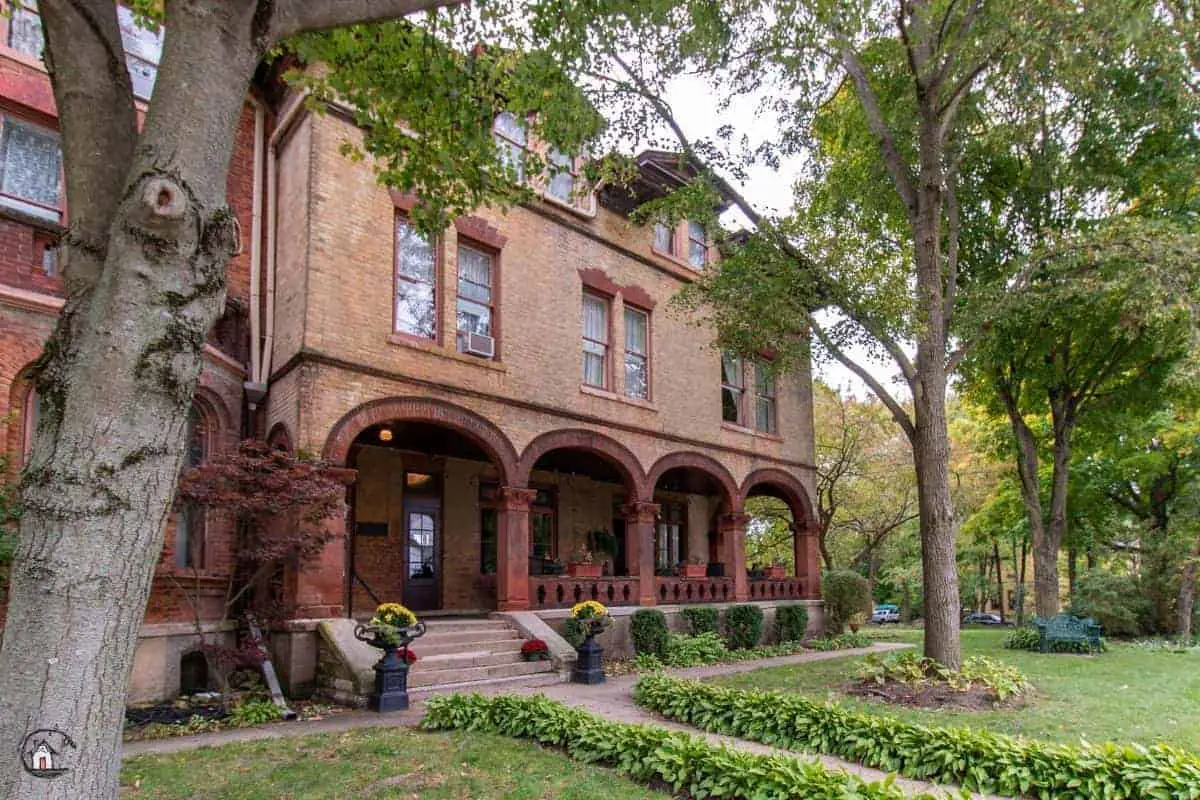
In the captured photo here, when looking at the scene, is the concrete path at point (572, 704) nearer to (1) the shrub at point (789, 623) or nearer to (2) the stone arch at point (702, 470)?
(2) the stone arch at point (702, 470)

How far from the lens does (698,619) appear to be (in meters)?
15.8

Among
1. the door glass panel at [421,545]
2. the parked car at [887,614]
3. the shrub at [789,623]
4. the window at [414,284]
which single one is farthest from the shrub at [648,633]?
the parked car at [887,614]

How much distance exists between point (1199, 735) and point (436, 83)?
945 centimetres

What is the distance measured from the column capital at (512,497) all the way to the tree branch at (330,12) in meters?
9.10

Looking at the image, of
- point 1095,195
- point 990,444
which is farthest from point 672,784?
point 990,444

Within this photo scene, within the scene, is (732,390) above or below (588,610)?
above

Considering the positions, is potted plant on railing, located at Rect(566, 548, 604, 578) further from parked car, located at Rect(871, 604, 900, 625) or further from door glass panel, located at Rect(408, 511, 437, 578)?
parked car, located at Rect(871, 604, 900, 625)

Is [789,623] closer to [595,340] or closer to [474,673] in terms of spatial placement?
[595,340]

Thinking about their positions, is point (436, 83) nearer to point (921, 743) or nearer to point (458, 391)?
point (458, 391)

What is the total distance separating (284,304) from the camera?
12102mm

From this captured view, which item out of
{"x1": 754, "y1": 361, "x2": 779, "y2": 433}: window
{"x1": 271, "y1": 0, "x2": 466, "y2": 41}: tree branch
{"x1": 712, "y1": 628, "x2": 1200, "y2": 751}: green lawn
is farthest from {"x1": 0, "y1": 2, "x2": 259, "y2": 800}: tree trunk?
{"x1": 754, "y1": 361, "x2": 779, "y2": 433}: window

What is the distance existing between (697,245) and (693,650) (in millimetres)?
9314

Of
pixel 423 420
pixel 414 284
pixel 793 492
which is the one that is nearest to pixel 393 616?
pixel 423 420

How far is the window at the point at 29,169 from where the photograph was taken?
9.74 m
